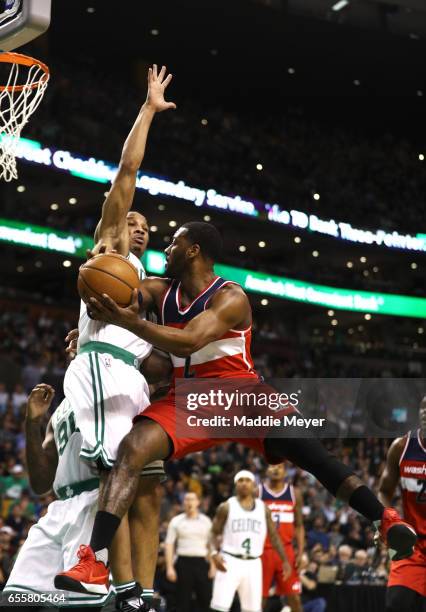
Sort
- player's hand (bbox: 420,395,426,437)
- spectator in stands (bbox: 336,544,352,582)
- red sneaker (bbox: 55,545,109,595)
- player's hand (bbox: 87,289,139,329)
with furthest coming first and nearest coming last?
spectator in stands (bbox: 336,544,352,582) < player's hand (bbox: 420,395,426,437) < player's hand (bbox: 87,289,139,329) < red sneaker (bbox: 55,545,109,595)

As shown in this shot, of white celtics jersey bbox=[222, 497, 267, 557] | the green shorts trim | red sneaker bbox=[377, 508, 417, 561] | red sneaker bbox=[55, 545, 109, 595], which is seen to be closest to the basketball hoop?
the green shorts trim

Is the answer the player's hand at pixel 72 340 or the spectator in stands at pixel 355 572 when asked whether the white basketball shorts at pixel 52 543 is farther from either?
the spectator in stands at pixel 355 572

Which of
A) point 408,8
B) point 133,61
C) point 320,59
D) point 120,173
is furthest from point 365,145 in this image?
point 120,173

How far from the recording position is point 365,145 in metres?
29.6

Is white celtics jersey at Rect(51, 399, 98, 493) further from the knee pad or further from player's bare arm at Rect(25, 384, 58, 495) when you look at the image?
the knee pad

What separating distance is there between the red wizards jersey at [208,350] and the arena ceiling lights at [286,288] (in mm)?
17228

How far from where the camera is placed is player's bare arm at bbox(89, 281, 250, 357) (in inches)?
179

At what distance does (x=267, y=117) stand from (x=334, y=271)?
607 cm

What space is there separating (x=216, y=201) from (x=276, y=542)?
573 inches

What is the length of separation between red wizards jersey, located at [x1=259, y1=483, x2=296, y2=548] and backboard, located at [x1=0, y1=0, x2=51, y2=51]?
26.1 ft

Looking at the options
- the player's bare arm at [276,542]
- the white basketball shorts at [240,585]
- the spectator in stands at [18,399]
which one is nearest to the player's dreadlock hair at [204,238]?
the player's bare arm at [276,542]

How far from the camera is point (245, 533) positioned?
436 inches

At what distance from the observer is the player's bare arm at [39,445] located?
17.9ft

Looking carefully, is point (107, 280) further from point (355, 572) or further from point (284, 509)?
point (355, 572)
